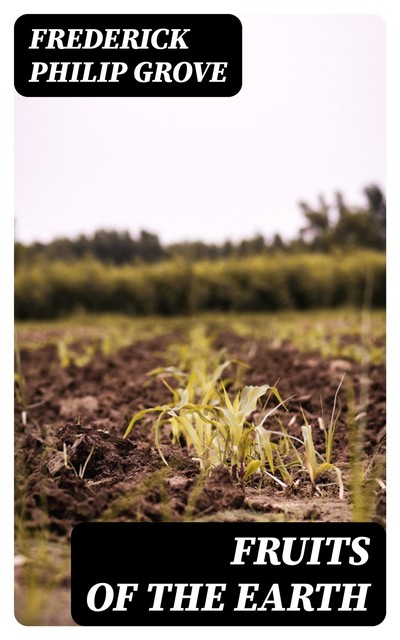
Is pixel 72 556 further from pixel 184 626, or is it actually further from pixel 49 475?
pixel 49 475

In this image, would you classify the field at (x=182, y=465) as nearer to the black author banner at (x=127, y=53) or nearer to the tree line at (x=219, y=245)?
the black author banner at (x=127, y=53)

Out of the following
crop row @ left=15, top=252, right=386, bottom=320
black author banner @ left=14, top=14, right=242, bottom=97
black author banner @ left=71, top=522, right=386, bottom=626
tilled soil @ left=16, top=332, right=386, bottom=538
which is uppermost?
black author banner @ left=14, top=14, right=242, bottom=97

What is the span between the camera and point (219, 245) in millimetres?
11836

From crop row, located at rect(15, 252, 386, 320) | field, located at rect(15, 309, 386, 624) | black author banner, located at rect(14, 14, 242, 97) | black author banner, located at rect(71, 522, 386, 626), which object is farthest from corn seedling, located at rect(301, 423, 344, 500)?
crop row, located at rect(15, 252, 386, 320)

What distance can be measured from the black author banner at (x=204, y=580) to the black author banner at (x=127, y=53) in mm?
1287

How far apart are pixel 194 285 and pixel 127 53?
9048 mm

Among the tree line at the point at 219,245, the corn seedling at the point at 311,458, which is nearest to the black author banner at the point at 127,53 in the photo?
the corn seedling at the point at 311,458

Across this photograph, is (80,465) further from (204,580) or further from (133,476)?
(204,580)

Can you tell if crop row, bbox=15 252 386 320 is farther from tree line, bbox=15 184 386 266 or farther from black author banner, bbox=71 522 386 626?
black author banner, bbox=71 522 386 626

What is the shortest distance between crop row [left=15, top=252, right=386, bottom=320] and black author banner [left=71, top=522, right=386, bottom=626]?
8.23 meters

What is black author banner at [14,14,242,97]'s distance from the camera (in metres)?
1.92


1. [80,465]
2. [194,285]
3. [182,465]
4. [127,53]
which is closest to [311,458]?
[182,465]

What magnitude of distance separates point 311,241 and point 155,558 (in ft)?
34.4

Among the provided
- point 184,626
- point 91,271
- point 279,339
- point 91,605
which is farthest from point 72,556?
point 91,271
